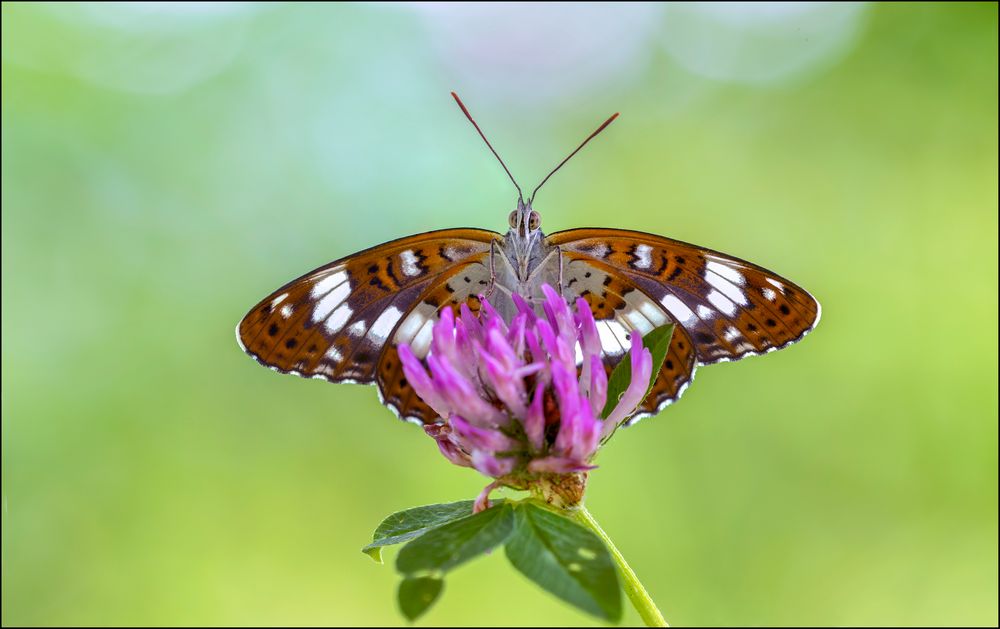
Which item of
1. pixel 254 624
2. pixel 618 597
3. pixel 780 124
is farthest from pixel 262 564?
pixel 780 124

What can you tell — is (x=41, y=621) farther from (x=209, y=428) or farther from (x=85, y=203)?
(x=85, y=203)

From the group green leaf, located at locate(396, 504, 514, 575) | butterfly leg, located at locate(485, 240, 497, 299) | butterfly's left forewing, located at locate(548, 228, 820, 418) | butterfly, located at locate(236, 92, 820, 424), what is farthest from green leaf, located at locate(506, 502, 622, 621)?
butterfly leg, located at locate(485, 240, 497, 299)

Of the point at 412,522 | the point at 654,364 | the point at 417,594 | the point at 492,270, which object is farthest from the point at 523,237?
the point at 417,594

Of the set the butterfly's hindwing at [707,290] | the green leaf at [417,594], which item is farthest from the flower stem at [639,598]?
the butterfly's hindwing at [707,290]

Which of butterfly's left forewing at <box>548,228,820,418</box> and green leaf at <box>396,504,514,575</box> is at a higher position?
butterfly's left forewing at <box>548,228,820,418</box>

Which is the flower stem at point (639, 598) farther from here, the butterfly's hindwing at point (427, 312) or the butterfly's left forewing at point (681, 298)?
the butterfly's hindwing at point (427, 312)

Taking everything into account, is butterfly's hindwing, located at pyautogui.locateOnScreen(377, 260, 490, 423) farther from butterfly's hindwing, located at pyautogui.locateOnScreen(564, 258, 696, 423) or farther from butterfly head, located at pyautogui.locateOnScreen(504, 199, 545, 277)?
butterfly's hindwing, located at pyautogui.locateOnScreen(564, 258, 696, 423)
